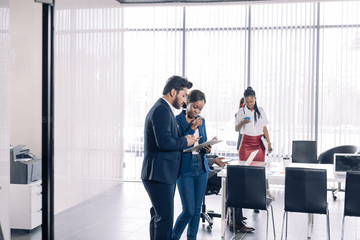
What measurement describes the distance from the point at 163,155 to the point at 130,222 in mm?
2605

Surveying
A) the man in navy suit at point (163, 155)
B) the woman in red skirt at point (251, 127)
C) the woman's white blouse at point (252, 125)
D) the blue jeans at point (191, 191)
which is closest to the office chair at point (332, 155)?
the woman in red skirt at point (251, 127)

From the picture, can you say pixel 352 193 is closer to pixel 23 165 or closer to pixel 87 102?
pixel 23 165

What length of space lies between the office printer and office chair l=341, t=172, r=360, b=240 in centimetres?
340

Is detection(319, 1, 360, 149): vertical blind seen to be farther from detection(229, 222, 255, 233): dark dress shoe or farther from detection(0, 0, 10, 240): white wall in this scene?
detection(0, 0, 10, 240): white wall

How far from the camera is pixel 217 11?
9234mm

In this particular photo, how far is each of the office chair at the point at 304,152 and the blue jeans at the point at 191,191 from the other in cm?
327

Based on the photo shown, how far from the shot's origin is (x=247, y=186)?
512 cm

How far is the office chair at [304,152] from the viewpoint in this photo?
739 cm

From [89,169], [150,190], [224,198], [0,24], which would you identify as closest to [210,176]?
[224,198]

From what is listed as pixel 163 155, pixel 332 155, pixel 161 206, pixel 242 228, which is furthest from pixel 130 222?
pixel 332 155

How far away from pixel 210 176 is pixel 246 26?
4250 mm

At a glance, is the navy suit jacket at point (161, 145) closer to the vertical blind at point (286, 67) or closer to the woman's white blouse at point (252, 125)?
the woman's white blouse at point (252, 125)

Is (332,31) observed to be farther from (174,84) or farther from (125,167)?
(174,84)

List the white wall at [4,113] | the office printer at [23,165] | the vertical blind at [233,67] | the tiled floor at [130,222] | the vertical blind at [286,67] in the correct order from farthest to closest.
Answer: the vertical blind at [286,67] → the vertical blind at [233,67] → the tiled floor at [130,222] → the office printer at [23,165] → the white wall at [4,113]
